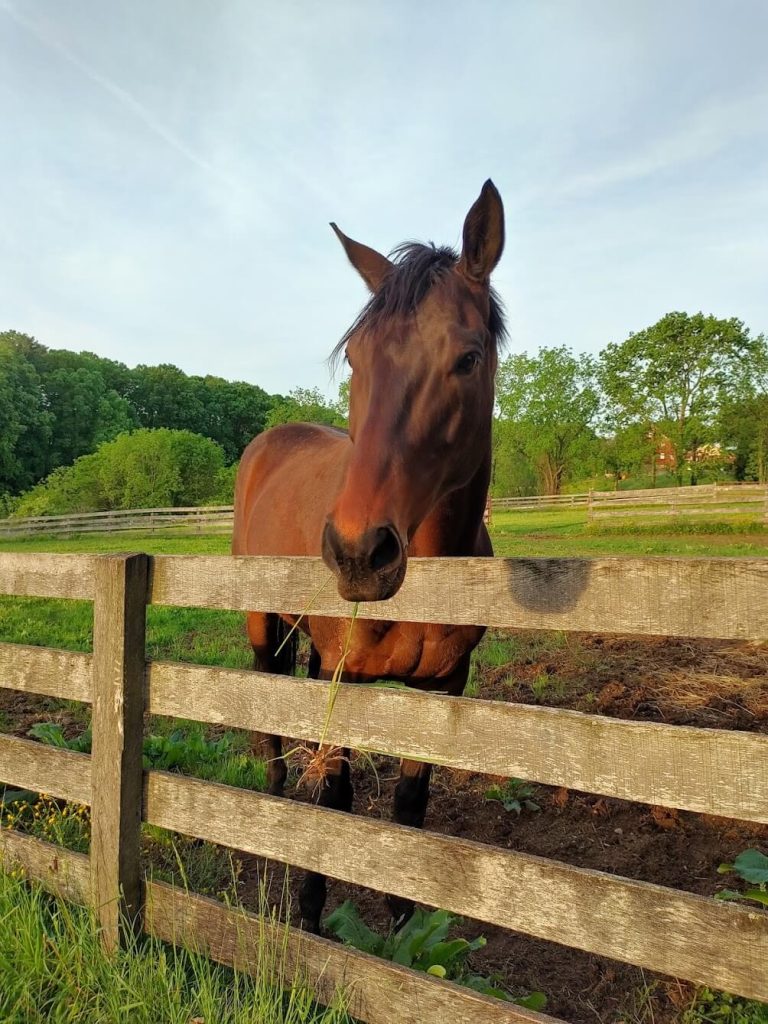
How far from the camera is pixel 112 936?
226 cm

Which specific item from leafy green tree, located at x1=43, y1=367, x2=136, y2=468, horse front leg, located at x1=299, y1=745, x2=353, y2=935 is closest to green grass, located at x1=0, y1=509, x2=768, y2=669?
horse front leg, located at x1=299, y1=745, x2=353, y2=935

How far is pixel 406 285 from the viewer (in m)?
2.24

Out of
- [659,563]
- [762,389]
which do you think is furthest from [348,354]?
[762,389]

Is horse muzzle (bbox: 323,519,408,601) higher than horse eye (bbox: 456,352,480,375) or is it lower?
lower

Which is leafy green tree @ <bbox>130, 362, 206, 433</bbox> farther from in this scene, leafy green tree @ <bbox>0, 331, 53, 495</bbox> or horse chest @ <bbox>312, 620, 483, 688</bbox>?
horse chest @ <bbox>312, 620, 483, 688</bbox>

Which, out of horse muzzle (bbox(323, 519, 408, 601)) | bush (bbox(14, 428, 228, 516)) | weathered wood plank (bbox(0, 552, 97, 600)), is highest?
bush (bbox(14, 428, 228, 516))

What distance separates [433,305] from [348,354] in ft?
1.18

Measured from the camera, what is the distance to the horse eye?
2.17 metres

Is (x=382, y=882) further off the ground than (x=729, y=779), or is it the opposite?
(x=729, y=779)

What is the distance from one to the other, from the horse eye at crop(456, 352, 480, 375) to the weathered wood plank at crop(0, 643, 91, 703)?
1868 mm

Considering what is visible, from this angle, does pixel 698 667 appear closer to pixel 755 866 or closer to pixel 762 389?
pixel 755 866

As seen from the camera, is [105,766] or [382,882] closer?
[382,882]

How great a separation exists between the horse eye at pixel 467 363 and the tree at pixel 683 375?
3550 centimetres

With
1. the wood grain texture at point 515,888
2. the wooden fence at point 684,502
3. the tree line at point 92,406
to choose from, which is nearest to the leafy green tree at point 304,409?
the tree line at point 92,406
